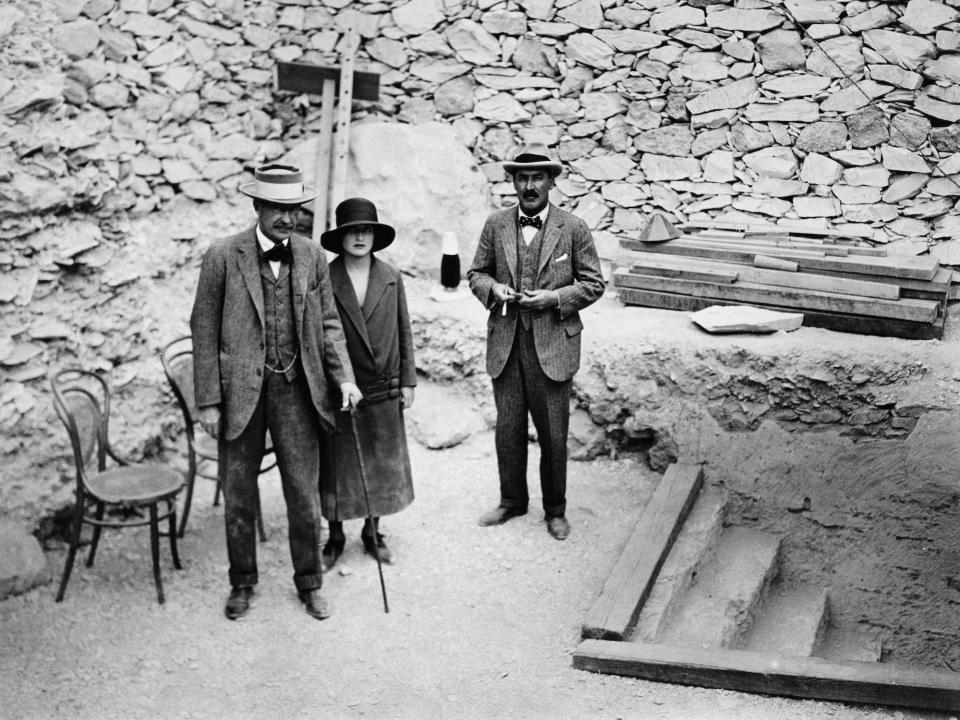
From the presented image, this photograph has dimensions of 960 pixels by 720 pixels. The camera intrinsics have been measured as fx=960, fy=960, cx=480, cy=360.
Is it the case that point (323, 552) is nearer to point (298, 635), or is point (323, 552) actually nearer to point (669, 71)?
point (298, 635)

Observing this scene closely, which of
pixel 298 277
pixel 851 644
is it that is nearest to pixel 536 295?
pixel 298 277

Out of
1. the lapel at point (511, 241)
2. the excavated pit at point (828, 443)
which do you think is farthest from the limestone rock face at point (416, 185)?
the lapel at point (511, 241)

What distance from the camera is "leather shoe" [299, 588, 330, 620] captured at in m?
4.59

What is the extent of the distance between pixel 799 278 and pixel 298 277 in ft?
12.2

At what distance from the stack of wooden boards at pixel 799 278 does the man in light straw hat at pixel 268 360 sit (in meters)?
3.13

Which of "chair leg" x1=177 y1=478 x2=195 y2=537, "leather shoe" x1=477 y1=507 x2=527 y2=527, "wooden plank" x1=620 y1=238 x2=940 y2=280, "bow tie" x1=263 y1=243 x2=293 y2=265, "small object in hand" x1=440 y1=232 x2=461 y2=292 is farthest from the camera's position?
"small object in hand" x1=440 y1=232 x2=461 y2=292

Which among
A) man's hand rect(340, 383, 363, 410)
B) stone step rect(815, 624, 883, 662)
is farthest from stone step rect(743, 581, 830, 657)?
man's hand rect(340, 383, 363, 410)

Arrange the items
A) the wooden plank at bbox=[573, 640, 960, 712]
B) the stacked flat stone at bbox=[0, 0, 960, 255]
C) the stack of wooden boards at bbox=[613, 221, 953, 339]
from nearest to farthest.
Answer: the wooden plank at bbox=[573, 640, 960, 712] < the stack of wooden boards at bbox=[613, 221, 953, 339] < the stacked flat stone at bbox=[0, 0, 960, 255]

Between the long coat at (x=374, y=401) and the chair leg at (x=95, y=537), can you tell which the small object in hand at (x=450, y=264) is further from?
the chair leg at (x=95, y=537)

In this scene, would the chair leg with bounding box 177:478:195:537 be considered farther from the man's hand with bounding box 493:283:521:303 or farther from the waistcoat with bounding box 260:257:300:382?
the man's hand with bounding box 493:283:521:303

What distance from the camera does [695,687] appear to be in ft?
13.9

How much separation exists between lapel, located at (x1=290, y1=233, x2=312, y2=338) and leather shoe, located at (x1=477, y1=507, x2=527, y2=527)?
6.00 ft

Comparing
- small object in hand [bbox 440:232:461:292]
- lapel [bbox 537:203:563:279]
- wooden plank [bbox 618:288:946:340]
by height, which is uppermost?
lapel [bbox 537:203:563:279]

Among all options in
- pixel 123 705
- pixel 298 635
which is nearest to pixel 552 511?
pixel 298 635
